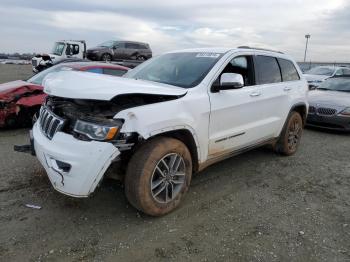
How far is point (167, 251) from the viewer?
300 centimetres

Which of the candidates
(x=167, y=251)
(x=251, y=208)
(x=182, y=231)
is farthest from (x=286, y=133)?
(x=167, y=251)

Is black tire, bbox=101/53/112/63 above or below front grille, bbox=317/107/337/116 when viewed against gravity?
above

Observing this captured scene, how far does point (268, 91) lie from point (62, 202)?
321 cm

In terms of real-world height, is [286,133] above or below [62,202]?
above

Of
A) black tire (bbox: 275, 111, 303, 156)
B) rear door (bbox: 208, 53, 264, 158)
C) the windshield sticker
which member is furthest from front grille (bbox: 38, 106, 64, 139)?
black tire (bbox: 275, 111, 303, 156)

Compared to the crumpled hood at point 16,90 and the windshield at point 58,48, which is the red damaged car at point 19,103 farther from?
the windshield at point 58,48

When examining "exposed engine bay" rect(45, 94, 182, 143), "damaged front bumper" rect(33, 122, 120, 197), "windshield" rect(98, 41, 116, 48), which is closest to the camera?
"damaged front bumper" rect(33, 122, 120, 197)

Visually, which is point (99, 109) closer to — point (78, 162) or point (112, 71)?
A: point (78, 162)

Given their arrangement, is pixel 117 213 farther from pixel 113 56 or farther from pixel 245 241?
pixel 113 56

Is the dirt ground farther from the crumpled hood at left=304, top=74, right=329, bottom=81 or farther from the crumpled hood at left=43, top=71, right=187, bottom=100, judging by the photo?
the crumpled hood at left=304, top=74, right=329, bottom=81

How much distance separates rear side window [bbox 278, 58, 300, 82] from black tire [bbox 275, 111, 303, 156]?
606 mm

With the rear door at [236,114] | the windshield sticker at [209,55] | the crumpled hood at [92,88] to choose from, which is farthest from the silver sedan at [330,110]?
the crumpled hood at [92,88]

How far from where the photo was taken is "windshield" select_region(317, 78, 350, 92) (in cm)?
940

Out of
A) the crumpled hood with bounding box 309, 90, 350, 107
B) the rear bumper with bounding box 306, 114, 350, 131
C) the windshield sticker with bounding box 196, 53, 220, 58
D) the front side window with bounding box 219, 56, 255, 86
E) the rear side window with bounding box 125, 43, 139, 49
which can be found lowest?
the rear bumper with bounding box 306, 114, 350, 131
